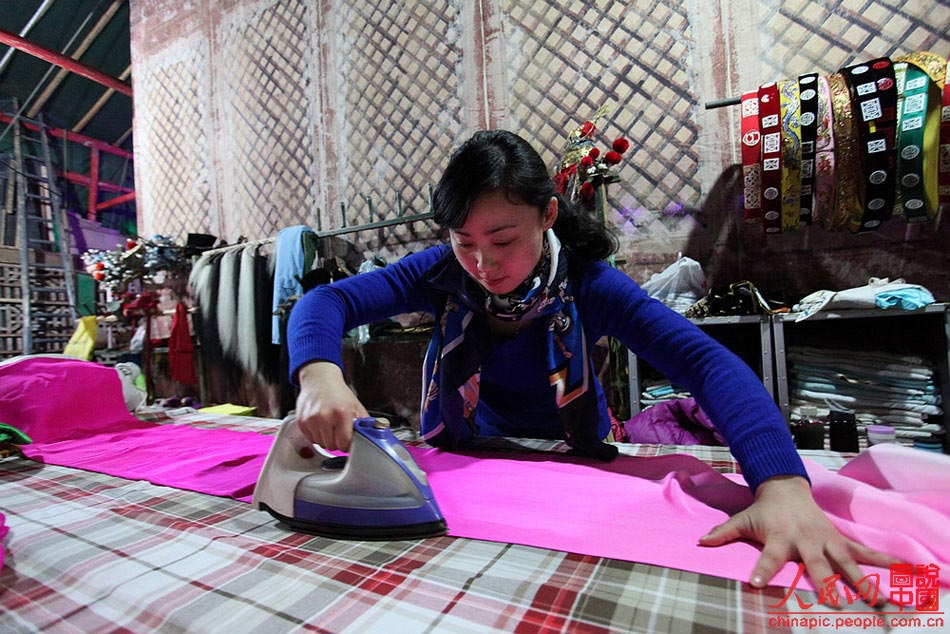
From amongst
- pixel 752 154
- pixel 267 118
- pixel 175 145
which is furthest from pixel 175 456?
pixel 175 145

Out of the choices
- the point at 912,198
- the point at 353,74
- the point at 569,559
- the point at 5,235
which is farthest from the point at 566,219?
the point at 5,235

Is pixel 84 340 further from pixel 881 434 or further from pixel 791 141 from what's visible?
pixel 881 434

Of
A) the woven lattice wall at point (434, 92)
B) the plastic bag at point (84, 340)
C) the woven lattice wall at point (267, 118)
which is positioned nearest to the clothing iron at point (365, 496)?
the woven lattice wall at point (434, 92)

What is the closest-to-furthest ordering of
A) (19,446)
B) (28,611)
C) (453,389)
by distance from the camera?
(28,611)
(453,389)
(19,446)

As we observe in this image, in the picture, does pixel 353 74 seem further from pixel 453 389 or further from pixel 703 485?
pixel 703 485

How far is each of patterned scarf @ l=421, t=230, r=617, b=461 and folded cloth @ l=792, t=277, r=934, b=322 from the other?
1094 mm

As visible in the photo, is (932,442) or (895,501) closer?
(895,501)

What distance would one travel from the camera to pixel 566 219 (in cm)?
119

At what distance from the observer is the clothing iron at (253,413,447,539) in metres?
0.71

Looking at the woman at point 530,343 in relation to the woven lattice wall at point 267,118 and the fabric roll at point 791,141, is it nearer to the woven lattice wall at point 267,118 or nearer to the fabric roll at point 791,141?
the fabric roll at point 791,141

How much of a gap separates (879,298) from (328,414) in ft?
5.93

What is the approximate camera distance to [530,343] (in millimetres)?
1195

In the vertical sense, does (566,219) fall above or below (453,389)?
above

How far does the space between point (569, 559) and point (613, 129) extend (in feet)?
7.52
